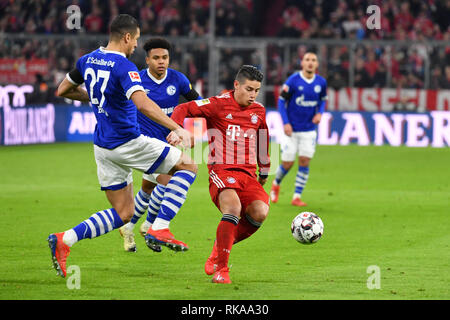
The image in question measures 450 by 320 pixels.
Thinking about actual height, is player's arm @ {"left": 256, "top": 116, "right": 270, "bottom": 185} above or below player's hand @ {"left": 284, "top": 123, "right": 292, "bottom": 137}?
above

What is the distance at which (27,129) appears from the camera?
2217 centimetres

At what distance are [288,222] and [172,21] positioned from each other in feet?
61.1

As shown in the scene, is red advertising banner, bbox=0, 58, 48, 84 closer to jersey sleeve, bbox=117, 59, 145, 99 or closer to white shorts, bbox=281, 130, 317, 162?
white shorts, bbox=281, 130, 317, 162

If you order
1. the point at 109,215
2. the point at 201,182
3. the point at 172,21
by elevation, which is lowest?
the point at 201,182

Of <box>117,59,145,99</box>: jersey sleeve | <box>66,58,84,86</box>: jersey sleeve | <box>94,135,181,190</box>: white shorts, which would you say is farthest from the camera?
<box>66,58,84,86</box>: jersey sleeve

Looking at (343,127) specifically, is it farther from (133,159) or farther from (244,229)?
(133,159)

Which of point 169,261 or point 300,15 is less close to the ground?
point 300,15

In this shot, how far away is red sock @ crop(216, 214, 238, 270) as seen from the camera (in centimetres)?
695

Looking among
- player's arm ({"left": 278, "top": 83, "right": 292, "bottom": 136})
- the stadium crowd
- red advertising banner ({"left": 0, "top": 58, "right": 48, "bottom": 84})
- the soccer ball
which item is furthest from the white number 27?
the stadium crowd

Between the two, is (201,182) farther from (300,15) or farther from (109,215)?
(300,15)

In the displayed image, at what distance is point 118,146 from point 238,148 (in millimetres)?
1107

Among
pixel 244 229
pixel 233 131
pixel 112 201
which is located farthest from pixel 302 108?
pixel 112 201

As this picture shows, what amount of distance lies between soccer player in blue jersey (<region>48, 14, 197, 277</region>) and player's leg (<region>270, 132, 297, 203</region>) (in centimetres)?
578
